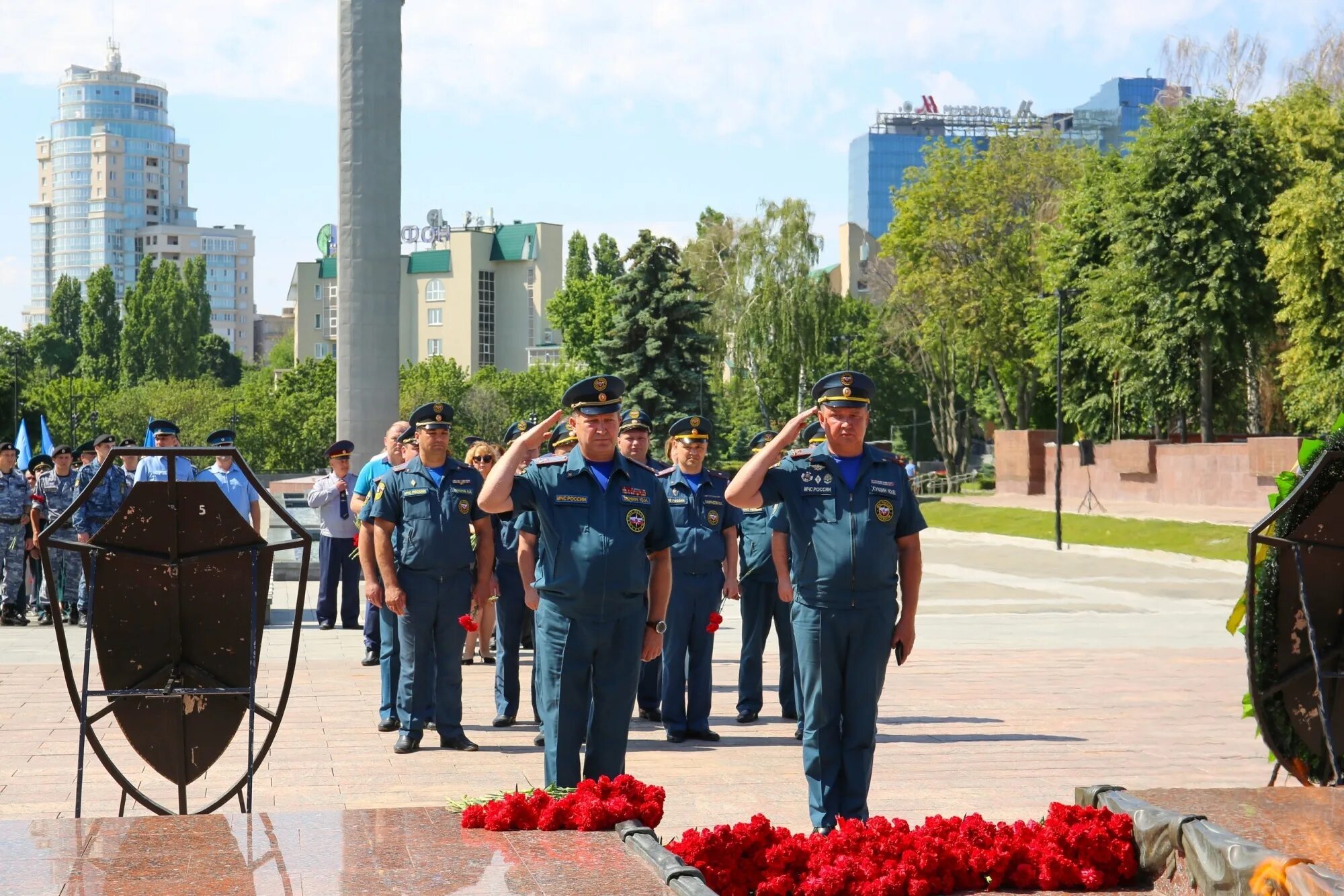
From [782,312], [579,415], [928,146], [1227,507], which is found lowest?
[1227,507]

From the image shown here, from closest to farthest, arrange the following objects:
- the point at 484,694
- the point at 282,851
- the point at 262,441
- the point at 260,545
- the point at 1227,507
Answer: the point at 282,851
the point at 260,545
the point at 484,694
the point at 1227,507
the point at 262,441

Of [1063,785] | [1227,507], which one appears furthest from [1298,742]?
[1227,507]

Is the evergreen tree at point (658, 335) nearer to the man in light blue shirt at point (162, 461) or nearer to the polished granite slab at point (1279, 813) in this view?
the man in light blue shirt at point (162, 461)

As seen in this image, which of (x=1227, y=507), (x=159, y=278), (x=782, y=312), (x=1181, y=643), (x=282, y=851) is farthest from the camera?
(x=159, y=278)

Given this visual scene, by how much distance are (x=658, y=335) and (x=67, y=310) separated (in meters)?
102

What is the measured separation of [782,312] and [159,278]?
7677 centimetres

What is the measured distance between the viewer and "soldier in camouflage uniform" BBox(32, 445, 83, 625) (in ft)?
51.6

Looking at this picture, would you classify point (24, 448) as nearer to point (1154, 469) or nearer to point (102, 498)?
point (102, 498)

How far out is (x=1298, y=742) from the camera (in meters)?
6.15

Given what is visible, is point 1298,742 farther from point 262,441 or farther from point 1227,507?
point 262,441

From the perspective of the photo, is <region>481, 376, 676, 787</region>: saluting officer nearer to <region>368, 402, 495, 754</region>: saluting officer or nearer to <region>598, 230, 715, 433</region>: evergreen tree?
<region>368, 402, 495, 754</region>: saluting officer

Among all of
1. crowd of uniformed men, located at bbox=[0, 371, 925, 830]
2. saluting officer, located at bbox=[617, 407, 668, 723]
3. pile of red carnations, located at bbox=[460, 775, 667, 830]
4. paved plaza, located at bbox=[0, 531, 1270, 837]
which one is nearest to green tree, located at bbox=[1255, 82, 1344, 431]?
paved plaza, located at bbox=[0, 531, 1270, 837]

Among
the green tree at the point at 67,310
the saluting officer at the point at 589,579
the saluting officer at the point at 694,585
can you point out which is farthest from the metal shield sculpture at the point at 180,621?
the green tree at the point at 67,310

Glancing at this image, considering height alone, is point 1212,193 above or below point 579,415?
above
